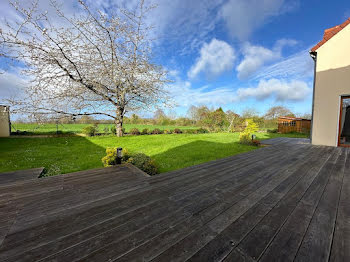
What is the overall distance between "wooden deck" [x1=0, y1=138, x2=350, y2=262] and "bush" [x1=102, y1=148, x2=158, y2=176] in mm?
647

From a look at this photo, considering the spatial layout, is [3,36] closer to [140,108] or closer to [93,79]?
[93,79]

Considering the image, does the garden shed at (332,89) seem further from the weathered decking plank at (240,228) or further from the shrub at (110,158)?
the shrub at (110,158)

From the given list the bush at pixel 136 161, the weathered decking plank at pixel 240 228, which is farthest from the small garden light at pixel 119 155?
the weathered decking plank at pixel 240 228

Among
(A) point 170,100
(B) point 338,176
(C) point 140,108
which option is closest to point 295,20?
(A) point 170,100

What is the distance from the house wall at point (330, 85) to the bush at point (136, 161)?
7.36 meters

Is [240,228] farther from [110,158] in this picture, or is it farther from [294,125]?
[294,125]

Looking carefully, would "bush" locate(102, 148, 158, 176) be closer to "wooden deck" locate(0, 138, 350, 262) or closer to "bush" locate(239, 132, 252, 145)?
"wooden deck" locate(0, 138, 350, 262)

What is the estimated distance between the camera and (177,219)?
1335mm

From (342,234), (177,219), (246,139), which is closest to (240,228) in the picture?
(177,219)

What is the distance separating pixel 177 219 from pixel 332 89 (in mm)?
8033

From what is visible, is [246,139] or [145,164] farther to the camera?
[246,139]

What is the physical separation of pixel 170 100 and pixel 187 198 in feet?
17.5

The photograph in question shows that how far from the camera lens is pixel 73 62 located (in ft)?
15.6

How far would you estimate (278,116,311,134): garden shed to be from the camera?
512 inches
